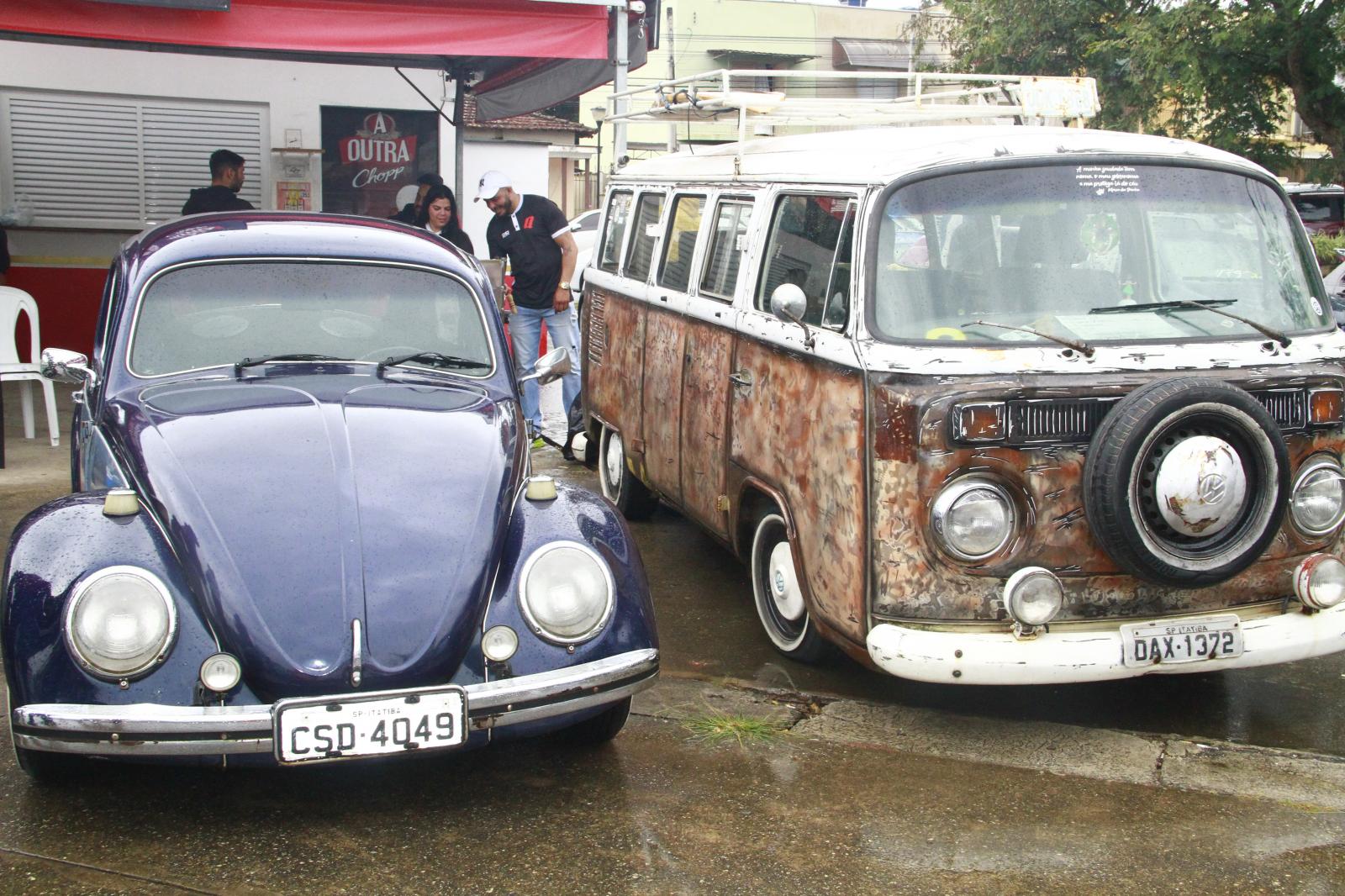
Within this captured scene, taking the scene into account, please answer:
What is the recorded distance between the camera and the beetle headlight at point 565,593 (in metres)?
3.81

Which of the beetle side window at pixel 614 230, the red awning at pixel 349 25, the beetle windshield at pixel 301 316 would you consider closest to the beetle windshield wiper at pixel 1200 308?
the beetle windshield at pixel 301 316

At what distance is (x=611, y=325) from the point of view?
7.29 m

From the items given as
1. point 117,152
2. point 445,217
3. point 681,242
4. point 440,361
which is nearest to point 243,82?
point 117,152

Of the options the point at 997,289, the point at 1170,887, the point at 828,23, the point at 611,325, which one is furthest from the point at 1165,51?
the point at 828,23

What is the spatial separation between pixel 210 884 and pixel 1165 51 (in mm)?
20310

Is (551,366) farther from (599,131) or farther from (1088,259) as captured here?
(599,131)

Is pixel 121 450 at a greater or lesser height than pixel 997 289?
lesser

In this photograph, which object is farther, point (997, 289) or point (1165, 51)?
point (1165, 51)

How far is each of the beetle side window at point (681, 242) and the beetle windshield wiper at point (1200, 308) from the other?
218cm

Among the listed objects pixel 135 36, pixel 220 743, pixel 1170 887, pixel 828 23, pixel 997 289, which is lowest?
pixel 1170 887

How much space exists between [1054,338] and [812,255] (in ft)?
3.41

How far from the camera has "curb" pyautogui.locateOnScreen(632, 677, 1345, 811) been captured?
13.7 ft

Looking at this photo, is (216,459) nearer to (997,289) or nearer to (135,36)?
(997,289)

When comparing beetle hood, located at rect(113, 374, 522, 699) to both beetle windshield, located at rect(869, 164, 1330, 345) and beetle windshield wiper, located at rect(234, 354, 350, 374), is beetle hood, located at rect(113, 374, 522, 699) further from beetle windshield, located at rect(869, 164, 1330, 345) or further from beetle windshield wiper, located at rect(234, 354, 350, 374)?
beetle windshield, located at rect(869, 164, 1330, 345)
